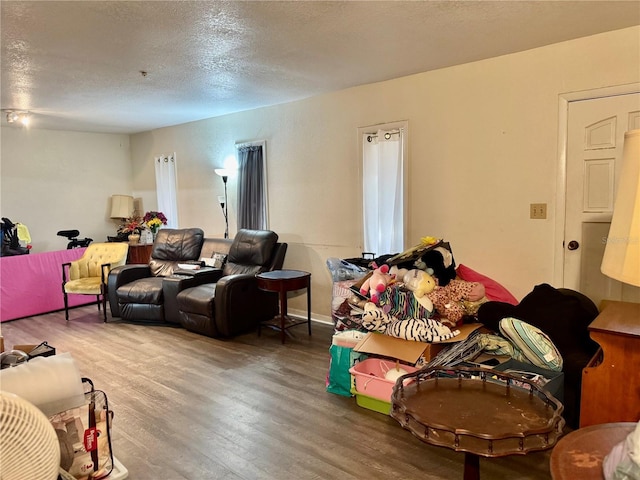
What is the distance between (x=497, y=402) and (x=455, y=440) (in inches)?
11.9

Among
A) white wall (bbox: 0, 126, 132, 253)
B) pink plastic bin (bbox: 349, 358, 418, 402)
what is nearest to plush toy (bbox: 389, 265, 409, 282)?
pink plastic bin (bbox: 349, 358, 418, 402)

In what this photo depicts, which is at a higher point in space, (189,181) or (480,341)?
(189,181)

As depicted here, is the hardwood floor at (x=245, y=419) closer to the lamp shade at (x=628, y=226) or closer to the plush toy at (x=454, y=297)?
the plush toy at (x=454, y=297)

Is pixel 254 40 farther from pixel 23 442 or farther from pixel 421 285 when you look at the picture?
pixel 23 442

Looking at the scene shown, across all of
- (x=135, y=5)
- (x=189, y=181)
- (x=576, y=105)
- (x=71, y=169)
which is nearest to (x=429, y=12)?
(x=576, y=105)

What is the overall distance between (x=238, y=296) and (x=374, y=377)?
74.3 inches

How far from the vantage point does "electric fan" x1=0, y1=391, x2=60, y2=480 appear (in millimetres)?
1220

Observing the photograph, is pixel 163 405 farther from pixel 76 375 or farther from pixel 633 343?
pixel 633 343

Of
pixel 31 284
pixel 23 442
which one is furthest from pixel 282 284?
pixel 31 284

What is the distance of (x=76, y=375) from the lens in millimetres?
1765

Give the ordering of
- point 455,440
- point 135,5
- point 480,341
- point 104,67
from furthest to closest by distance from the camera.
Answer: point 104,67 < point 480,341 < point 135,5 < point 455,440

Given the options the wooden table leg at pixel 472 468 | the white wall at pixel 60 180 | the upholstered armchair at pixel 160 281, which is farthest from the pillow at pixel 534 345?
the white wall at pixel 60 180

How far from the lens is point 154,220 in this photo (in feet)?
20.4

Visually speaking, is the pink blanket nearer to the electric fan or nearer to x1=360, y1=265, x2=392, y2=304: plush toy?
x1=360, y1=265, x2=392, y2=304: plush toy
